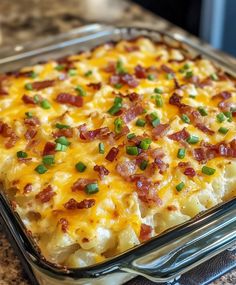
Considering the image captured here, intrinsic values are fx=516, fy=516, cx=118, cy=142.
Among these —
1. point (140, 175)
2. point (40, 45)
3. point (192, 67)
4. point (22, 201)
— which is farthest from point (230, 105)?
point (40, 45)

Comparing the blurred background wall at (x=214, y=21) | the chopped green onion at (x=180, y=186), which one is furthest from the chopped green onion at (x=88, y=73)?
the blurred background wall at (x=214, y=21)

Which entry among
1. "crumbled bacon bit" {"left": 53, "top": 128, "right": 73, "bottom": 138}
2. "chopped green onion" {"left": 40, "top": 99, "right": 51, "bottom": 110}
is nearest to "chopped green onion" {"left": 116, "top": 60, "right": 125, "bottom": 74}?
"chopped green onion" {"left": 40, "top": 99, "right": 51, "bottom": 110}

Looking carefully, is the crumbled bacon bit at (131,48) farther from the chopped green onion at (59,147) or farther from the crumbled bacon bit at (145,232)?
the crumbled bacon bit at (145,232)

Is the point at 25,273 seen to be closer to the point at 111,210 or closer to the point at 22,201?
the point at 22,201

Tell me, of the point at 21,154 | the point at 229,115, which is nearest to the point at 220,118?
the point at 229,115

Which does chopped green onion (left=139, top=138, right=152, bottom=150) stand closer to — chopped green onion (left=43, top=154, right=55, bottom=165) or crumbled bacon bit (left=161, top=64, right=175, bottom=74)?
chopped green onion (left=43, top=154, right=55, bottom=165)

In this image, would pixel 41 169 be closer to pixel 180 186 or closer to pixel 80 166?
pixel 80 166

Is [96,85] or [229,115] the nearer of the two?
[229,115]
